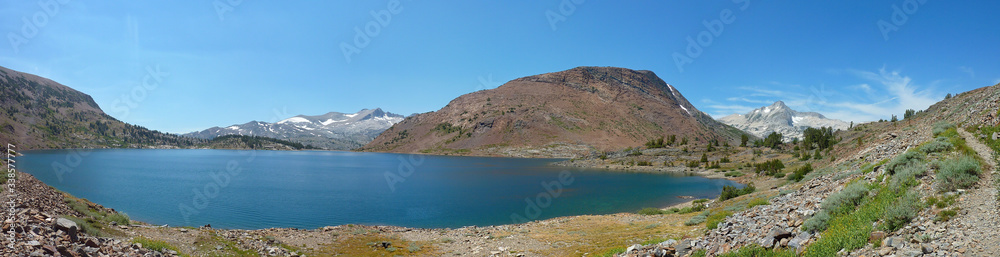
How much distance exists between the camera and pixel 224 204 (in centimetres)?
4775

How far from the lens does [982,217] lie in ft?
28.0

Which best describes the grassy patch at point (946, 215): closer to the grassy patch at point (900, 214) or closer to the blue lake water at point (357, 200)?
the grassy patch at point (900, 214)

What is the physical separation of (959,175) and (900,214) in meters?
3.14

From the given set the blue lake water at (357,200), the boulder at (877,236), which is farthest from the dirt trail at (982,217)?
the blue lake water at (357,200)

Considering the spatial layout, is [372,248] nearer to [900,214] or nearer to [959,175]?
[900,214]

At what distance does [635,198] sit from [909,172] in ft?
154

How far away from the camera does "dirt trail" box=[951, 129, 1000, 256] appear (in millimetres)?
7430

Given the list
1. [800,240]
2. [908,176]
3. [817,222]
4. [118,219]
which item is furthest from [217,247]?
[908,176]

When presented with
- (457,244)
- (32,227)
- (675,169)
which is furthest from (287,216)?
(675,169)

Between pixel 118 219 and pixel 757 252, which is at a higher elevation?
pixel 757 252

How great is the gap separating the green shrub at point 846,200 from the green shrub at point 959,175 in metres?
1.85

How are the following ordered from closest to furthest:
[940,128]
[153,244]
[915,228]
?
→ [915,228]
[153,244]
[940,128]

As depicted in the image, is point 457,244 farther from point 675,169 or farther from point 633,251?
point 675,169

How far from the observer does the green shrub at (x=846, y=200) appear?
1220cm
